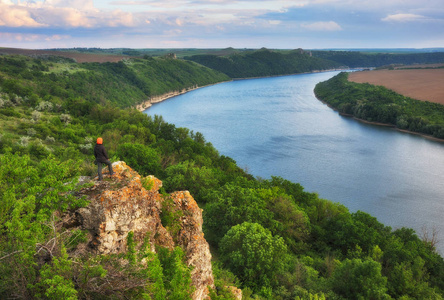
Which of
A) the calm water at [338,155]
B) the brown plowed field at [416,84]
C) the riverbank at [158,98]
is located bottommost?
the calm water at [338,155]

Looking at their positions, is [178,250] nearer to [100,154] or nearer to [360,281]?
[100,154]

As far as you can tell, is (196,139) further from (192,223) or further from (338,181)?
(192,223)

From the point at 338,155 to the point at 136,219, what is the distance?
2003 inches

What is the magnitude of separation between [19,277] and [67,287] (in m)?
1.30

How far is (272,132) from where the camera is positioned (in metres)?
70.5

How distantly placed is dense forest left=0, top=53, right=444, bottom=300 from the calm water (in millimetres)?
8031

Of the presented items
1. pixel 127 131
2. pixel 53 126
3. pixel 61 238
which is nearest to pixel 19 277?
pixel 61 238

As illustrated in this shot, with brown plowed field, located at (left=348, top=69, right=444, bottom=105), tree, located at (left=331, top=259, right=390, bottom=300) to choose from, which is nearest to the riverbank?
brown plowed field, located at (left=348, top=69, right=444, bottom=105)

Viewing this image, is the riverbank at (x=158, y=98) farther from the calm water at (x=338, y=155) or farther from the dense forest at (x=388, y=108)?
the dense forest at (x=388, y=108)

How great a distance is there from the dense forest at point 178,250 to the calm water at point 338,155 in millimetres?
8031

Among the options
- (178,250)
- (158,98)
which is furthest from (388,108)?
(178,250)

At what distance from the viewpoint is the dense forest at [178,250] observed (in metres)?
7.29

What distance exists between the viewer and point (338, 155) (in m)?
55.0

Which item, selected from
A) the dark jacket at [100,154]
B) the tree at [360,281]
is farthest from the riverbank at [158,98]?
the dark jacket at [100,154]
